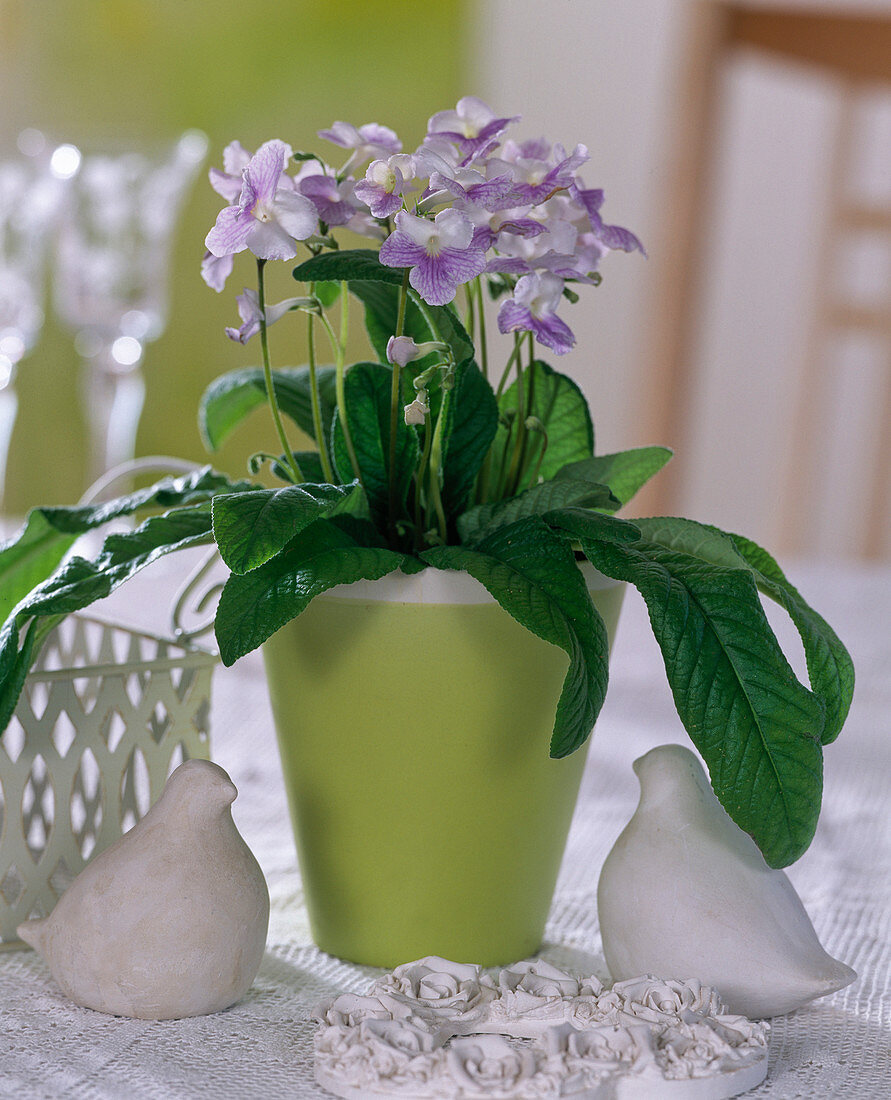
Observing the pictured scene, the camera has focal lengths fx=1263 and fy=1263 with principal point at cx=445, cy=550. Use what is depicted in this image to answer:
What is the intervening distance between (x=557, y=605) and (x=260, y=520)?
0.10 meters

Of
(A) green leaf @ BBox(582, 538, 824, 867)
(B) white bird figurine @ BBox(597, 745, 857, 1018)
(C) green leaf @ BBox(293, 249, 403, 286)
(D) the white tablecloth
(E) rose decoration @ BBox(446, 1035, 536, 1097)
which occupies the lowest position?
(D) the white tablecloth

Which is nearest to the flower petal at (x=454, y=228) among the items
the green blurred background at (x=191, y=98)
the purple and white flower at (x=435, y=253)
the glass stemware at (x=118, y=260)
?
the purple and white flower at (x=435, y=253)

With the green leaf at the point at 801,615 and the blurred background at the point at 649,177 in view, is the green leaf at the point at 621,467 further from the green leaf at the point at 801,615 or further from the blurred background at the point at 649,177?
the blurred background at the point at 649,177

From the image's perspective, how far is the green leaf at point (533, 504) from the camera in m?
0.45

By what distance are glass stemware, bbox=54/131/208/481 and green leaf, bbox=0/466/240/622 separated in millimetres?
574

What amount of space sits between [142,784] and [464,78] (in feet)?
8.43

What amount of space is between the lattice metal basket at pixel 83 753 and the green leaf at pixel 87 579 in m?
0.03

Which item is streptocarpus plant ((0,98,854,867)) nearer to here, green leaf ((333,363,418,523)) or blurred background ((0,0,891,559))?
green leaf ((333,363,418,523))

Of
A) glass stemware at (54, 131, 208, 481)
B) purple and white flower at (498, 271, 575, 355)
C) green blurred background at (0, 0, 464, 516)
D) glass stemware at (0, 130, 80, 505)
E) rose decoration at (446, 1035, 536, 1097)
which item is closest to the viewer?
rose decoration at (446, 1035, 536, 1097)

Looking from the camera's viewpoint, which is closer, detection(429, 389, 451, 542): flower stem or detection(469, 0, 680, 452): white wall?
detection(429, 389, 451, 542): flower stem

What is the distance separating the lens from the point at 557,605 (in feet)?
1.32

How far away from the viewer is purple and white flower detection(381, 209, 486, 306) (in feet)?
1.28

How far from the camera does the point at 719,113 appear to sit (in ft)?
9.46

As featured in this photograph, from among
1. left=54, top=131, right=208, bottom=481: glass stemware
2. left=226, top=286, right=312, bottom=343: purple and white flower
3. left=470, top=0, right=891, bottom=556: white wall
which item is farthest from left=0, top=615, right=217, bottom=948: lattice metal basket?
left=470, top=0, right=891, bottom=556: white wall
